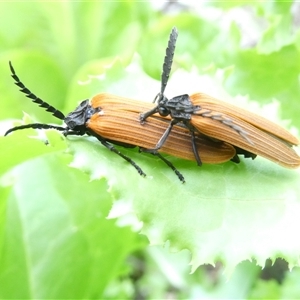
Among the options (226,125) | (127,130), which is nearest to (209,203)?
(226,125)

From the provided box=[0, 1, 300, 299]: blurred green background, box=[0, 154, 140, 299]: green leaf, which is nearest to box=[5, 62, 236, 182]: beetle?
box=[0, 1, 300, 299]: blurred green background

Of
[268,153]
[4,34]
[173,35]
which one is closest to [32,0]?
[4,34]

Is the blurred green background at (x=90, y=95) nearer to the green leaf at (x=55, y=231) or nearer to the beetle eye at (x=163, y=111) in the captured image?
the green leaf at (x=55, y=231)

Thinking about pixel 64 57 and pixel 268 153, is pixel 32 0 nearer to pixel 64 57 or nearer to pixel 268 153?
pixel 64 57

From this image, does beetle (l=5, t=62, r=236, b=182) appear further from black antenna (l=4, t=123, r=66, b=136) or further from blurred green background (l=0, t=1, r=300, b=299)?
blurred green background (l=0, t=1, r=300, b=299)

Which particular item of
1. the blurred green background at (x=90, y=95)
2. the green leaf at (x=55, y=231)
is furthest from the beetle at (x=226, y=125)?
the green leaf at (x=55, y=231)

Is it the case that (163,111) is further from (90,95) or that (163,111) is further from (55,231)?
(55,231)

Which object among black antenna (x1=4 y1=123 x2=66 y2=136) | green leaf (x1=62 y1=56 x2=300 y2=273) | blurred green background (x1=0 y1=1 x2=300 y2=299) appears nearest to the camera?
green leaf (x1=62 y1=56 x2=300 y2=273)

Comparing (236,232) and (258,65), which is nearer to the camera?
(236,232)
